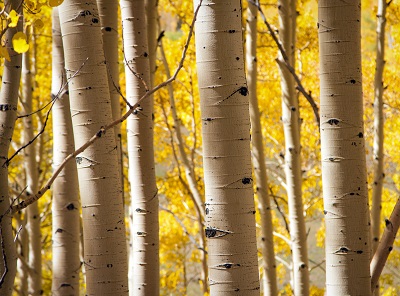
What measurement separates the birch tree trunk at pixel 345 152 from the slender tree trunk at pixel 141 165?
1.21 m

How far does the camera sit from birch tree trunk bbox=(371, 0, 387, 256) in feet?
16.5

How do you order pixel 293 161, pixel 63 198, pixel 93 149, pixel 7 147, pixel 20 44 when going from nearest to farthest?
pixel 20 44 → pixel 7 147 → pixel 93 149 → pixel 63 198 → pixel 293 161

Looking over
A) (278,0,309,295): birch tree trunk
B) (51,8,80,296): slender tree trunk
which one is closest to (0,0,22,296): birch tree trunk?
(51,8,80,296): slender tree trunk

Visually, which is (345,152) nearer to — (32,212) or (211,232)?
(211,232)

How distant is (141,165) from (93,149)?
0.99 m

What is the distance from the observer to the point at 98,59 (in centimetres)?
220

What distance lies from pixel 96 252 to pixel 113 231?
10cm

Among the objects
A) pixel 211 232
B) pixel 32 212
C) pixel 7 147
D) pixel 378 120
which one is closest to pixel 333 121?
pixel 211 232

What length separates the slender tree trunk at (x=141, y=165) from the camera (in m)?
3.10

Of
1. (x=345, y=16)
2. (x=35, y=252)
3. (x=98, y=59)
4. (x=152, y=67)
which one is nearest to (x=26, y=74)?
(x=35, y=252)

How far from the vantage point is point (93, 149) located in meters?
2.18

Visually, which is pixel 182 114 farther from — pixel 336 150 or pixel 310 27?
pixel 336 150

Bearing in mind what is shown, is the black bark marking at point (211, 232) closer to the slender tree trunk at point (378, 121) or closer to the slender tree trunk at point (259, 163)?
the slender tree trunk at point (259, 163)

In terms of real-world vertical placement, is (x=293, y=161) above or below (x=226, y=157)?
above
